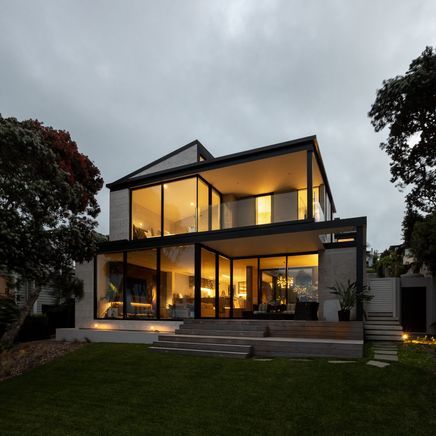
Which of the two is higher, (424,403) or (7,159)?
(7,159)

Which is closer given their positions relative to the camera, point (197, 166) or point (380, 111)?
point (380, 111)

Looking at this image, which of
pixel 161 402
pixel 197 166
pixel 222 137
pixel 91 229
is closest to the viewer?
pixel 161 402

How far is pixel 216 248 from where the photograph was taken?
13039 mm

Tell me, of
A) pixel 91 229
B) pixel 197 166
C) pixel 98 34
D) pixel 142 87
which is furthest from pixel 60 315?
pixel 142 87

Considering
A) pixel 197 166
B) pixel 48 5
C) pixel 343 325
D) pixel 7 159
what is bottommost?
pixel 343 325

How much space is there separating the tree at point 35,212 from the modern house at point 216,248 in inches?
128

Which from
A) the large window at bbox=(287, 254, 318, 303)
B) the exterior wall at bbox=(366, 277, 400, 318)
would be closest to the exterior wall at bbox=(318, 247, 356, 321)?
the large window at bbox=(287, 254, 318, 303)

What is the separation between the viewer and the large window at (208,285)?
12242mm

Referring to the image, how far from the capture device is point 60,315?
51.5 feet

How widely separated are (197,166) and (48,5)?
28.9 feet

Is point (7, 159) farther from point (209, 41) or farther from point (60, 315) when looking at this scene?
point (209, 41)

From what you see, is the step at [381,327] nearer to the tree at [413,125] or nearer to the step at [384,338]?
the step at [384,338]

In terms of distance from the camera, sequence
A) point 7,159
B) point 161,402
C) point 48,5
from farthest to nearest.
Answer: point 48,5
point 7,159
point 161,402

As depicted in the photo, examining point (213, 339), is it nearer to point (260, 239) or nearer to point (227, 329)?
point (227, 329)
